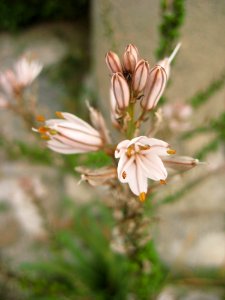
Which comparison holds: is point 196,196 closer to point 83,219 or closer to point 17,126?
point 83,219

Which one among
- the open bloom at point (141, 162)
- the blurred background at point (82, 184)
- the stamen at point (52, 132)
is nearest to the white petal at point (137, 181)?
the open bloom at point (141, 162)

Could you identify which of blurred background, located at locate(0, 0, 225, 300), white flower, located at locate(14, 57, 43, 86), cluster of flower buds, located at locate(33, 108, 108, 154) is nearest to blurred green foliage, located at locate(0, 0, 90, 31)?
blurred background, located at locate(0, 0, 225, 300)

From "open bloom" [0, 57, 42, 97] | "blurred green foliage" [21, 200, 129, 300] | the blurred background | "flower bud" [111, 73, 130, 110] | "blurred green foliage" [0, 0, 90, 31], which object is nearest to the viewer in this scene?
"flower bud" [111, 73, 130, 110]

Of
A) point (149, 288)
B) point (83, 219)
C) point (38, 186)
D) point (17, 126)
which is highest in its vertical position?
point (17, 126)

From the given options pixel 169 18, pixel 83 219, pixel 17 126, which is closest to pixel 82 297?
pixel 83 219

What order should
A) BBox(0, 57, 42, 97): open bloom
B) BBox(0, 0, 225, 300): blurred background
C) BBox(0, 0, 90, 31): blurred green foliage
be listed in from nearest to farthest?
BBox(0, 57, 42, 97): open bloom < BBox(0, 0, 225, 300): blurred background < BBox(0, 0, 90, 31): blurred green foliage

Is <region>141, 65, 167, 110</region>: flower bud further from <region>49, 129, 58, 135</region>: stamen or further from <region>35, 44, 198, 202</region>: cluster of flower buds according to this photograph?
<region>49, 129, 58, 135</region>: stamen

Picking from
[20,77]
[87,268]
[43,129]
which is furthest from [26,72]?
[87,268]

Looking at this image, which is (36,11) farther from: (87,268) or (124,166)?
(124,166)
